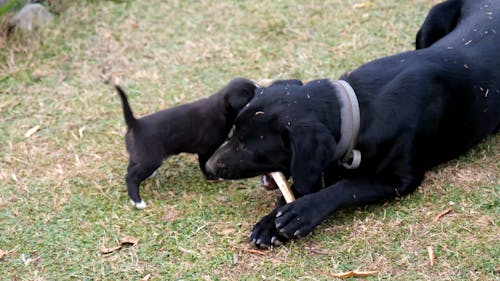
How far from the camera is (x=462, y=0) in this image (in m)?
5.88

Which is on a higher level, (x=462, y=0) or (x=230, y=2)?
(x=462, y=0)

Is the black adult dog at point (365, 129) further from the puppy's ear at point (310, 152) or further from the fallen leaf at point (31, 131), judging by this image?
the fallen leaf at point (31, 131)

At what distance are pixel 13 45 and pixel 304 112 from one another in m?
3.98

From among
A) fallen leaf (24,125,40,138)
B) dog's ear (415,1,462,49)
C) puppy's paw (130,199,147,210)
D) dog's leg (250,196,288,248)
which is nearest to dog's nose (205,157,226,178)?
dog's leg (250,196,288,248)

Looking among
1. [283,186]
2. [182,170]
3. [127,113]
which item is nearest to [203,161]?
[182,170]

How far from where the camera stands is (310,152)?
14.3 feet

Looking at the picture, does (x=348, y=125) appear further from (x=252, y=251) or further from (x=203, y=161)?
(x=203, y=161)

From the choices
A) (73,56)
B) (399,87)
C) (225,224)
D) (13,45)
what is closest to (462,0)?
(399,87)

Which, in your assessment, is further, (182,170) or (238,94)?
(182,170)

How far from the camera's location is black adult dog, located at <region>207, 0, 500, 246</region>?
449cm

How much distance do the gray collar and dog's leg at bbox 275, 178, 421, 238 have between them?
16cm

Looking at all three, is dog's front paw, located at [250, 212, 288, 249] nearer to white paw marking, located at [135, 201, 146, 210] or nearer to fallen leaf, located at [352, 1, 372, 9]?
white paw marking, located at [135, 201, 146, 210]

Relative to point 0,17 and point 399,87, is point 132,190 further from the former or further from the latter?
point 0,17

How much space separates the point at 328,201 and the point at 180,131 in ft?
3.99
